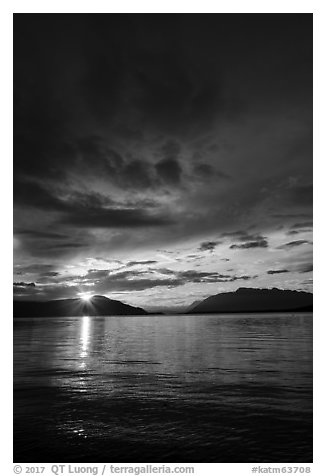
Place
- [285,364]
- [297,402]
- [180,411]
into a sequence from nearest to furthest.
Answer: [180,411] < [297,402] < [285,364]

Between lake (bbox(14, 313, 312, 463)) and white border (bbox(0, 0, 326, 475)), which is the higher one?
white border (bbox(0, 0, 326, 475))

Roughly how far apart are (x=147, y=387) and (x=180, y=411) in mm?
5148

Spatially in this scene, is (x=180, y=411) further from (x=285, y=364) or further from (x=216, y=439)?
(x=285, y=364)

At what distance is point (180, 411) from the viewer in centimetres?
1452
